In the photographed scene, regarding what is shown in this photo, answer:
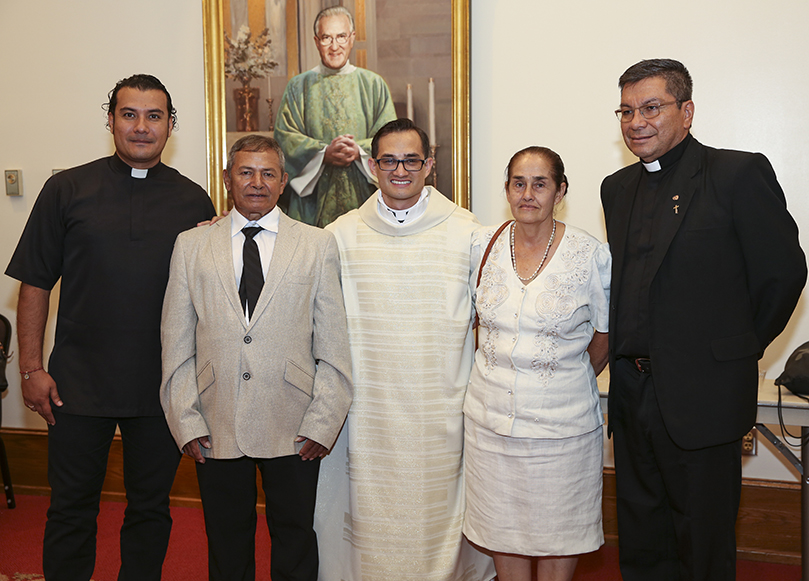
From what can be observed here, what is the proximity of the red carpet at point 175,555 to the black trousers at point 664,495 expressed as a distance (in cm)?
92

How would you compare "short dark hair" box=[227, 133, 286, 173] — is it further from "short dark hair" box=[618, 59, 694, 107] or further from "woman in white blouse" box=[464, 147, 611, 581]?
"short dark hair" box=[618, 59, 694, 107]

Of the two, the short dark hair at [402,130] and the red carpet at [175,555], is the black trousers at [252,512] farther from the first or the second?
the short dark hair at [402,130]

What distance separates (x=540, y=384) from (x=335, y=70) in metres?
2.31

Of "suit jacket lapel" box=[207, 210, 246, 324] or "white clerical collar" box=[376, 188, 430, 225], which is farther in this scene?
"white clerical collar" box=[376, 188, 430, 225]

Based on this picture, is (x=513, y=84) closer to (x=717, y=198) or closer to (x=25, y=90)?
(x=717, y=198)

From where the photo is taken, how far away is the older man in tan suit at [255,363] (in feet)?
7.66

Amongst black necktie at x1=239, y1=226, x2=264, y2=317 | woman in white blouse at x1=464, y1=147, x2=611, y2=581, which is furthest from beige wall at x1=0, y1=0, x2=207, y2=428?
woman in white blouse at x1=464, y1=147, x2=611, y2=581

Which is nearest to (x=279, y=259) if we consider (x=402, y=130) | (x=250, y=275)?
(x=250, y=275)

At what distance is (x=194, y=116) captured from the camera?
13.3 ft

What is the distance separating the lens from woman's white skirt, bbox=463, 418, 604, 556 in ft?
7.70

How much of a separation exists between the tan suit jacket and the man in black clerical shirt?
218 mm

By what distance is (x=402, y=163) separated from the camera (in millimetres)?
2590

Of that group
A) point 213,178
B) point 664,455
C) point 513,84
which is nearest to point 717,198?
point 664,455

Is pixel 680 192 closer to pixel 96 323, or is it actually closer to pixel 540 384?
pixel 540 384
